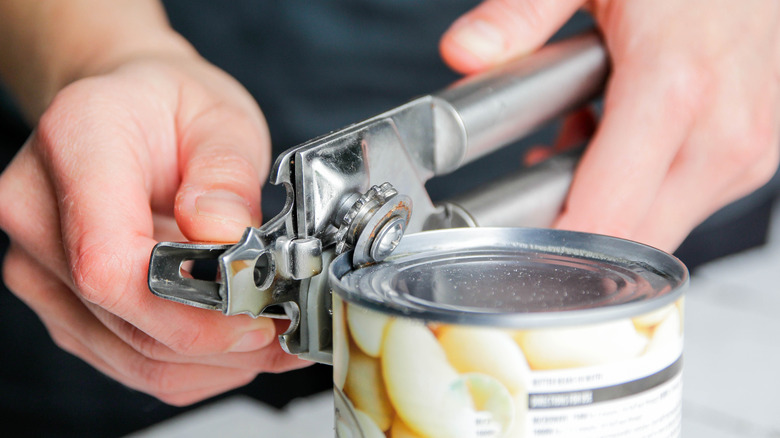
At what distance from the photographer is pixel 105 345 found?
29.2 inches

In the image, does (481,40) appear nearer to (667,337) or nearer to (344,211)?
(344,211)

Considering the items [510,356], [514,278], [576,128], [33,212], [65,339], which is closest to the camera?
[510,356]

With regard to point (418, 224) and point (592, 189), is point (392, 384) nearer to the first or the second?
point (418, 224)

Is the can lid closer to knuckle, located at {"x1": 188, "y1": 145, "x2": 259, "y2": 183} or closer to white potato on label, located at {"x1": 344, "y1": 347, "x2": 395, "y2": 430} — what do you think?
white potato on label, located at {"x1": 344, "y1": 347, "x2": 395, "y2": 430}

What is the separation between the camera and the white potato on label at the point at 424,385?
1.28 ft

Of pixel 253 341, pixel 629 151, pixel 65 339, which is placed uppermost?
pixel 629 151

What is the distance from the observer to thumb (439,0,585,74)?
0.82m

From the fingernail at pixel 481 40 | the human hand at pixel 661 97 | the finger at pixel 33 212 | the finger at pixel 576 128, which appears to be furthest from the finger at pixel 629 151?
the finger at pixel 33 212

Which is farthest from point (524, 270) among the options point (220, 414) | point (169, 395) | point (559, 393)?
point (220, 414)

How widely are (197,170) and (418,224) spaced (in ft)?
0.62

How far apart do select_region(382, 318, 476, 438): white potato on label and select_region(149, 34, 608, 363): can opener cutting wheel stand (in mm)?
105

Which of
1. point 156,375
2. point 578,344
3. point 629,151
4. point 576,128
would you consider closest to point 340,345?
point 578,344

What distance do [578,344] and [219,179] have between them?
35 cm

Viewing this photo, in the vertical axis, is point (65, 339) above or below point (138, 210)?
below
